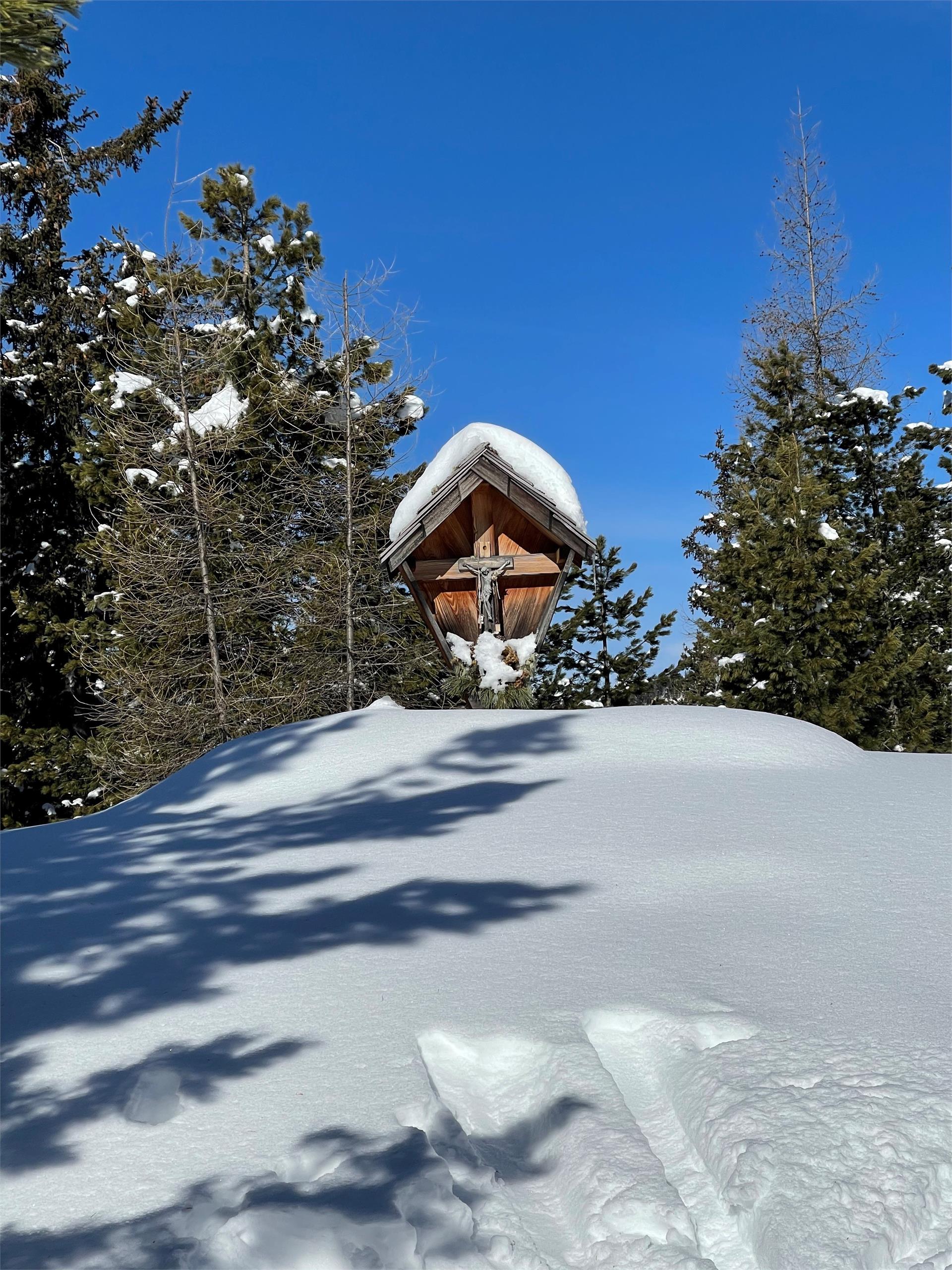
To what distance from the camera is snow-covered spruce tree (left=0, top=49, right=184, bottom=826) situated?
19719 mm

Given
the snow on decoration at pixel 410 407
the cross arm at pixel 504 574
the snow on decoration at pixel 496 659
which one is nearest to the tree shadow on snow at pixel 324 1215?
the snow on decoration at pixel 496 659

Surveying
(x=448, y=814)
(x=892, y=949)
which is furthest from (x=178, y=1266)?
(x=448, y=814)

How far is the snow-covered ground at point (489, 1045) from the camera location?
2.11 meters

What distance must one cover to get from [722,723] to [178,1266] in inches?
240

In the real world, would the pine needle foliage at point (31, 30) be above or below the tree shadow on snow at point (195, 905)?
above

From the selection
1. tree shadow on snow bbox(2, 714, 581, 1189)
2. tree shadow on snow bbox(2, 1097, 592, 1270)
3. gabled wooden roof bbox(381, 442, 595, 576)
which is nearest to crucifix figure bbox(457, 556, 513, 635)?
gabled wooden roof bbox(381, 442, 595, 576)

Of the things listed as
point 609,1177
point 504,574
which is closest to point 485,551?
point 504,574

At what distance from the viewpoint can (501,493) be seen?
10055mm

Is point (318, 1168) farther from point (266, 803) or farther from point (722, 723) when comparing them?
point (722, 723)

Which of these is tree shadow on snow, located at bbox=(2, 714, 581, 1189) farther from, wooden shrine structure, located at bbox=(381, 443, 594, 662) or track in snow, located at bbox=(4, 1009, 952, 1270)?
wooden shrine structure, located at bbox=(381, 443, 594, 662)

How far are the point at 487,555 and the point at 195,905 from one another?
672cm

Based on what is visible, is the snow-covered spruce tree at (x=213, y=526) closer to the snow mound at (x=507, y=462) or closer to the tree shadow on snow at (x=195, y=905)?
the snow mound at (x=507, y=462)

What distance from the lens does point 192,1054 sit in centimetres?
288

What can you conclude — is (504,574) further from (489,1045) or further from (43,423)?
(43,423)
